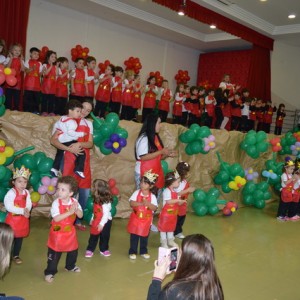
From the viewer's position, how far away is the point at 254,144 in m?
6.16

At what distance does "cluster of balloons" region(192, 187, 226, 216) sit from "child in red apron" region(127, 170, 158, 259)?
191 cm

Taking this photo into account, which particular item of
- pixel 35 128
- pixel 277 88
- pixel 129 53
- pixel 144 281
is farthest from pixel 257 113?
pixel 144 281

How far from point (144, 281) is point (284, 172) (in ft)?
11.4

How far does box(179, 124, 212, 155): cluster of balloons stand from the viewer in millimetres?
5398

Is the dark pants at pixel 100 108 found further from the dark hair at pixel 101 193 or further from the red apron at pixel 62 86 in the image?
the dark hair at pixel 101 193

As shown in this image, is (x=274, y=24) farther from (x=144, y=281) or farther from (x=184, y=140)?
(x=144, y=281)

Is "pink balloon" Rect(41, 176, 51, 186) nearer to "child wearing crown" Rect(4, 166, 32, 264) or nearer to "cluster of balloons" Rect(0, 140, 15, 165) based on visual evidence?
"cluster of balloons" Rect(0, 140, 15, 165)

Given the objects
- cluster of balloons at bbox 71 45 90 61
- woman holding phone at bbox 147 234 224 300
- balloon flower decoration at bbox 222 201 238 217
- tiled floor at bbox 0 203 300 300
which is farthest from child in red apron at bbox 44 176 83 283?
cluster of balloons at bbox 71 45 90 61

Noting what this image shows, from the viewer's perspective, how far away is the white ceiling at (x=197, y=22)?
848 cm

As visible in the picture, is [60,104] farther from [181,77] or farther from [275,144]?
[181,77]

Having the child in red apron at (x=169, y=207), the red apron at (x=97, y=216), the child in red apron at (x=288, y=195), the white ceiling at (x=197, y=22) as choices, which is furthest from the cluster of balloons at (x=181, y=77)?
the red apron at (x=97, y=216)

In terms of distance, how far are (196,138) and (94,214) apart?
2482mm

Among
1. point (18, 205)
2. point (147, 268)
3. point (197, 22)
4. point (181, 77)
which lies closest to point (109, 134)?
point (18, 205)

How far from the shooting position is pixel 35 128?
453cm
